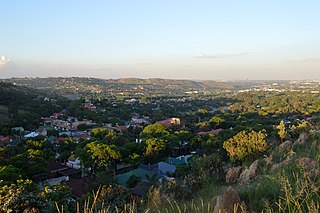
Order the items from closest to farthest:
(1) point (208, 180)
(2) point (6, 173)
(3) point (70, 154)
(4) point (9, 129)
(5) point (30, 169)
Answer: (1) point (208, 180) < (2) point (6, 173) < (5) point (30, 169) < (3) point (70, 154) < (4) point (9, 129)

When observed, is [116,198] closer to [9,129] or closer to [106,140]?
[106,140]

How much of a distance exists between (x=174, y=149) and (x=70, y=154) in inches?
249

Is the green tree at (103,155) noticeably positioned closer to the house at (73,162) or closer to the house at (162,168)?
the house at (162,168)

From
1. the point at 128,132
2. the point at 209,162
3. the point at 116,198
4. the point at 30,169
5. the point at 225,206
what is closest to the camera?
the point at 225,206

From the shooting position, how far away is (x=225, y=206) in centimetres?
203

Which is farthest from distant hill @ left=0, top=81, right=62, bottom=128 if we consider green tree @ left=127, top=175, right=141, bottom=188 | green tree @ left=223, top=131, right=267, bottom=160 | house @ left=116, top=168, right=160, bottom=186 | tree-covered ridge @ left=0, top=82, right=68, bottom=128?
green tree @ left=223, top=131, right=267, bottom=160

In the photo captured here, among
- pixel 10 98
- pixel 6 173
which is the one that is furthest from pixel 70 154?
pixel 10 98

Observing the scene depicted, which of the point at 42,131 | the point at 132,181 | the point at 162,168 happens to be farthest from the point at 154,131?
the point at 132,181

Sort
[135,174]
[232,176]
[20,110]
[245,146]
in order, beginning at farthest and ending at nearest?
[20,110]
[135,174]
[245,146]
[232,176]

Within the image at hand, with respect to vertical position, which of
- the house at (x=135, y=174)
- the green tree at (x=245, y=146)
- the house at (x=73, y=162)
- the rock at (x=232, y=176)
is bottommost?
the house at (x=73, y=162)

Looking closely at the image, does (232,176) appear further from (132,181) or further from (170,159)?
(170,159)

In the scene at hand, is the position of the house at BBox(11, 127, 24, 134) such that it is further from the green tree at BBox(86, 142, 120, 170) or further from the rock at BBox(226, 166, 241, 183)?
the rock at BBox(226, 166, 241, 183)

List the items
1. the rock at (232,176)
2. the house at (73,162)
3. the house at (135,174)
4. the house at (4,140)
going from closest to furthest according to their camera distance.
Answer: the rock at (232,176), the house at (135,174), the house at (73,162), the house at (4,140)

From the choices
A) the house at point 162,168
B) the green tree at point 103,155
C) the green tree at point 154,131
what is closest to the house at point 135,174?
the house at point 162,168
